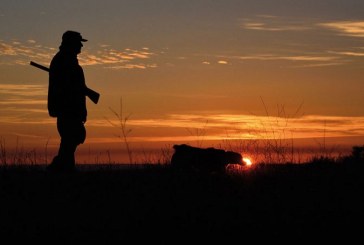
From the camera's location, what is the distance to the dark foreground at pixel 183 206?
7.51 metres

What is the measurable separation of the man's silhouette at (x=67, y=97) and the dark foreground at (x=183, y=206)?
42.7 inches

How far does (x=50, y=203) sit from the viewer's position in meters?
9.02

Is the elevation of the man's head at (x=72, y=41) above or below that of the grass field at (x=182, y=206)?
above

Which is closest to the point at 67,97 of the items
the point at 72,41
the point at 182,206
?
the point at 72,41

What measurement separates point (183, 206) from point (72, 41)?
16.3 ft

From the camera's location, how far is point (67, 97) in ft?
40.6

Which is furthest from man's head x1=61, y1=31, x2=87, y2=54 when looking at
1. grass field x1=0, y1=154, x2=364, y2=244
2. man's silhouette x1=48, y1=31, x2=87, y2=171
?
grass field x1=0, y1=154, x2=364, y2=244

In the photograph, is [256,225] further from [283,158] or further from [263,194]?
[283,158]

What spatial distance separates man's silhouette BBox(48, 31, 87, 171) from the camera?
484 inches

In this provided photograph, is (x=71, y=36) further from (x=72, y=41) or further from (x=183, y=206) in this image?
(x=183, y=206)

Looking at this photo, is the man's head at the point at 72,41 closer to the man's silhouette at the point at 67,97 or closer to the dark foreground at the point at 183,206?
the man's silhouette at the point at 67,97

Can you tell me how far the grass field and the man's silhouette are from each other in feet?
3.12

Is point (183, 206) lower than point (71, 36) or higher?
lower

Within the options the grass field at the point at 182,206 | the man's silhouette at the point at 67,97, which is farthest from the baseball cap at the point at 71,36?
the grass field at the point at 182,206
